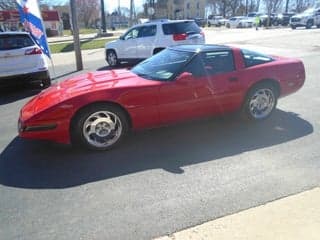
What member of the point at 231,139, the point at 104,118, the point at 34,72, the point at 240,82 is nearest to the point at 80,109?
the point at 104,118

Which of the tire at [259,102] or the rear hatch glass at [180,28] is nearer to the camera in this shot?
the tire at [259,102]

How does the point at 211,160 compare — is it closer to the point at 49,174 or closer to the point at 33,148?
the point at 49,174

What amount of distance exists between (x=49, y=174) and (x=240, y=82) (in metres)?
3.11

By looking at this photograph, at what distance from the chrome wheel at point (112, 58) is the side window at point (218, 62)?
9653mm

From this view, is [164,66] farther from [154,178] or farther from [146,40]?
[146,40]

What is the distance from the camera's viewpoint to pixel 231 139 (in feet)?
16.7

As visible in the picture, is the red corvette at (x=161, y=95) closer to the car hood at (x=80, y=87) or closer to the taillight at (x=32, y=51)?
the car hood at (x=80, y=87)

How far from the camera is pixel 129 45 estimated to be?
14.3 m

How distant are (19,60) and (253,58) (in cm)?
614

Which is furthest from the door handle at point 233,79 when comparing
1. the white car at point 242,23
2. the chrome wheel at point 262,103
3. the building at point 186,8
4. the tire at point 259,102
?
the building at point 186,8

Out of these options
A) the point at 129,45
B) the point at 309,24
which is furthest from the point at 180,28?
the point at 309,24

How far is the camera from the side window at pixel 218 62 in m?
5.42

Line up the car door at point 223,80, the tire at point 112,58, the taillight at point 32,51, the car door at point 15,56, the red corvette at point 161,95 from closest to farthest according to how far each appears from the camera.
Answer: the red corvette at point 161,95, the car door at point 223,80, the car door at point 15,56, the taillight at point 32,51, the tire at point 112,58

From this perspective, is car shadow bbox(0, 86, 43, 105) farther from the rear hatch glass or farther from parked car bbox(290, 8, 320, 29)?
parked car bbox(290, 8, 320, 29)
